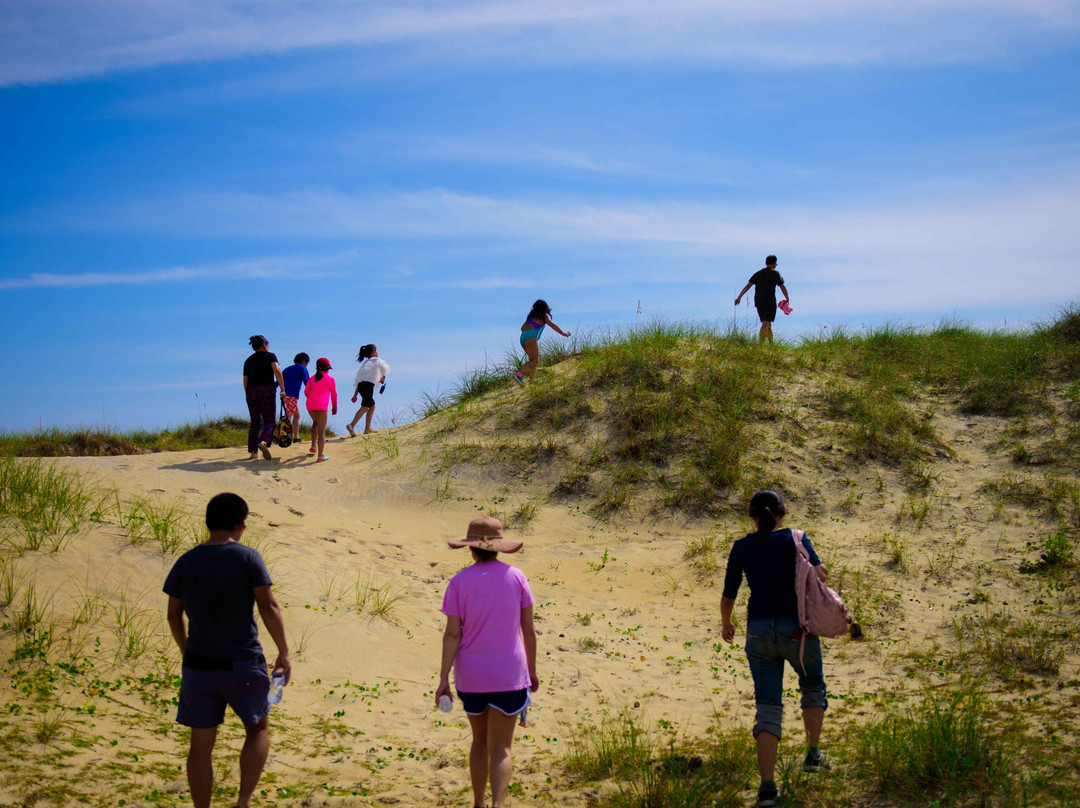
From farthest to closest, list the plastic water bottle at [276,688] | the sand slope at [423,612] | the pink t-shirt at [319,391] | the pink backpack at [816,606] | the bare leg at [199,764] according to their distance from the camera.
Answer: the pink t-shirt at [319,391] → the sand slope at [423,612] → the pink backpack at [816,606] → the plastic water bottle at [276,688] → the bare leg at [199,764]

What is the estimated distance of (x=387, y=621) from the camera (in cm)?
860

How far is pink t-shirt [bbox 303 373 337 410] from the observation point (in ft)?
46.0

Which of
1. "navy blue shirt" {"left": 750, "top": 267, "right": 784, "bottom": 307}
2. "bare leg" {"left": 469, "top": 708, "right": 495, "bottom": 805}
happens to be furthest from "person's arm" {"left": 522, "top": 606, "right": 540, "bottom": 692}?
"navy blue shirt" {"left": 750, "top": 267, "right": 784, "bottom": 307}

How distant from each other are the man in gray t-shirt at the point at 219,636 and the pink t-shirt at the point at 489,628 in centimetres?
101

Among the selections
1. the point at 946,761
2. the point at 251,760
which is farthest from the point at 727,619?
the point at 251,760

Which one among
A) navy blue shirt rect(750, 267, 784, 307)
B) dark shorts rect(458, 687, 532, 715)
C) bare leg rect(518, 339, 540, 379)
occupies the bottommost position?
dark shorts rect(458, 687, 532, 715)

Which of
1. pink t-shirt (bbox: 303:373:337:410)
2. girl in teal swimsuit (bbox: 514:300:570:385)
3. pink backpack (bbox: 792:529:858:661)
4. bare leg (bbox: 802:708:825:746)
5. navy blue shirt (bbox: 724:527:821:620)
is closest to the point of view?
pink backpack (bbox: 792:529:858:661)

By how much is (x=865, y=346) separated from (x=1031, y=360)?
3.12 m

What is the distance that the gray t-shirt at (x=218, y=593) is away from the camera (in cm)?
414

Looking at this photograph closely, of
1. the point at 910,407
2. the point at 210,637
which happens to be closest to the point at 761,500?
the point at 210,637

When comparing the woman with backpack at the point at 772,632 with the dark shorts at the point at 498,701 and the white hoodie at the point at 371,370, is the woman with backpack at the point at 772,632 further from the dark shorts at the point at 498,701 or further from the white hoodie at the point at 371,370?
the white hoodie at the point at 371,370

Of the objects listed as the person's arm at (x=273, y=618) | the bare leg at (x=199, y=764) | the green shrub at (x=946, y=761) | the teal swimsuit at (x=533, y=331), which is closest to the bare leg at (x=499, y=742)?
the person's arm at (x=273, y=618)

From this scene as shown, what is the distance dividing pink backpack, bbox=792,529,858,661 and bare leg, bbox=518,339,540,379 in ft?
37.3

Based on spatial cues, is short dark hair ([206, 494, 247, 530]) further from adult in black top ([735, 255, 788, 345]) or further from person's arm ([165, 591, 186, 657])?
adult in black top ([735, 255, 788, 345])
